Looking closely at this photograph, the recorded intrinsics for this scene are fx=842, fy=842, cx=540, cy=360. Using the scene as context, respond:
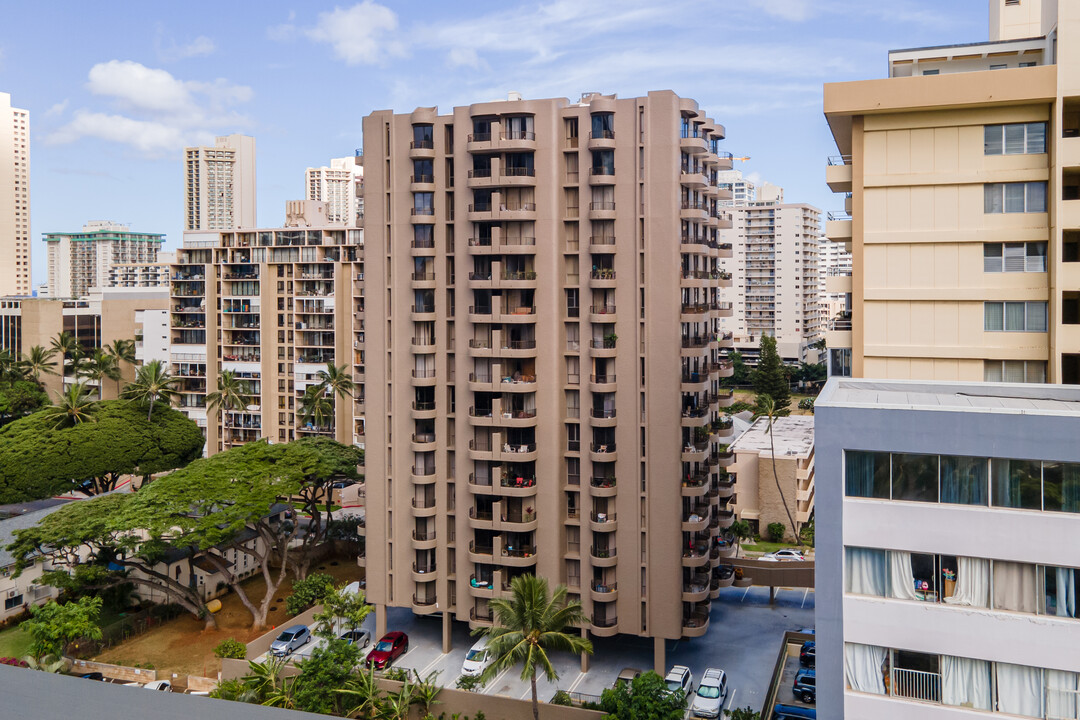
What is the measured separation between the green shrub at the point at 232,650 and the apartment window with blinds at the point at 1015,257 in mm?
34105

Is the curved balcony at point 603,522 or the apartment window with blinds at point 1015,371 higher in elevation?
the apartment window with blinds at point 1015,371

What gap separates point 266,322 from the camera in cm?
7412

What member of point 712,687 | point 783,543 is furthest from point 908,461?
point 783,543

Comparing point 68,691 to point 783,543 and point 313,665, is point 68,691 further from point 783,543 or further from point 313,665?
point 783,543

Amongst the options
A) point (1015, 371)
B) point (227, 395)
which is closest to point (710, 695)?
point (1015, 371)

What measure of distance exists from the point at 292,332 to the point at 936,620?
64.8 m

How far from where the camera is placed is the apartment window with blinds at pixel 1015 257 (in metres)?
26.2

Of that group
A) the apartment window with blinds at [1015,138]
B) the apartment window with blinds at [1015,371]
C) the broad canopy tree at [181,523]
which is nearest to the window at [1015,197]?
the apartment window with blinds at [1015,138]

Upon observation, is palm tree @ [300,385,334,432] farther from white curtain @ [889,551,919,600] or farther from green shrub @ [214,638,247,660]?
white curtain @ [889,551,919,600]

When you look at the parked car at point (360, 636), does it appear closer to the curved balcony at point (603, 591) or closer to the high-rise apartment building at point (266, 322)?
the curved balcony at point (603, 591)

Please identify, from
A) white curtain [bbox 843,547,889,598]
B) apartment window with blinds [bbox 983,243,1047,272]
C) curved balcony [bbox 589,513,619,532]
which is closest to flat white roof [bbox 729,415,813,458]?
curved balcony [bbox 589,513,619,532]

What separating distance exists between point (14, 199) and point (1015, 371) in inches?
7008

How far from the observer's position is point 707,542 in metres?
39.0

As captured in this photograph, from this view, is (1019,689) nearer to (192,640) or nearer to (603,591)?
(603,591)
